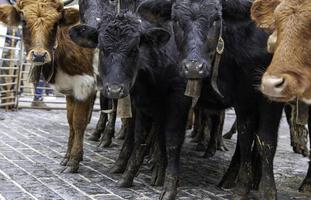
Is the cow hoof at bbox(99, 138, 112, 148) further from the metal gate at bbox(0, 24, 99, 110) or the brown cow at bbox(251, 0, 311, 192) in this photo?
the brown cow at bbox(251, 0, 311, 192)

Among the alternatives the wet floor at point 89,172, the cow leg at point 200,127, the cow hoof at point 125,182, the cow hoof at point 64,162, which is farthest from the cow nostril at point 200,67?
the cow leg at point 200,127

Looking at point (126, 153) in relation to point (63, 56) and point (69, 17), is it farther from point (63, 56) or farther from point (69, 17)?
point (69, 17)

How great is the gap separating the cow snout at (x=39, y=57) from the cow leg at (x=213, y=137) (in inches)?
127

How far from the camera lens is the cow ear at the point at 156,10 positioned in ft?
20.2

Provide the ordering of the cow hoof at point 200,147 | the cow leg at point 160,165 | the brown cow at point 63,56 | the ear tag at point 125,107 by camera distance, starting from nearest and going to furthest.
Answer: the ear tag at point 125,107 → the cow leg at point 160,165 → the brown cow at point 63,56 → the cow hoof at point 200,147

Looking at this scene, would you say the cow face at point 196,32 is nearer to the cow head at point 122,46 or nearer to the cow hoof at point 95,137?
the cow head at point 122,46

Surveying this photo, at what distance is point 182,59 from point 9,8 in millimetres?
2982

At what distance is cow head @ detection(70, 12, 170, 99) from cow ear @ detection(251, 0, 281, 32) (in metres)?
0.99

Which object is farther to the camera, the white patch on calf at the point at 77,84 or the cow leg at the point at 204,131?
the cow leg at the point at 204,131

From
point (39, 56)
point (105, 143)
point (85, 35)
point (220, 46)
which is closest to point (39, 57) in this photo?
point (39, 56)

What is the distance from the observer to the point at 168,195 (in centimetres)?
598

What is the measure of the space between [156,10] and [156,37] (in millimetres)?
317

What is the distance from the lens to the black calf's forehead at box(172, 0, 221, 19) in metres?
5.67

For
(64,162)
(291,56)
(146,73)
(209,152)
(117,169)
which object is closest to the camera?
(291,56)
